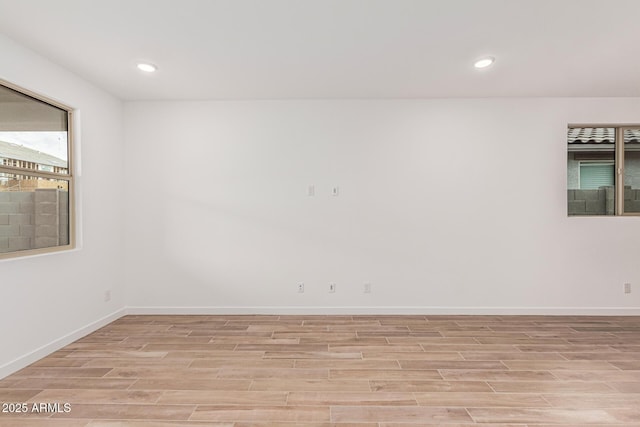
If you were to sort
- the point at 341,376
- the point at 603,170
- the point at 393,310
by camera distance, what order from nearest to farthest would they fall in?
1. the point at 341,376
2. the point at 393,310
3. the point at 603,170

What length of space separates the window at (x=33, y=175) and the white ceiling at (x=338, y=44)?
0.49 meters

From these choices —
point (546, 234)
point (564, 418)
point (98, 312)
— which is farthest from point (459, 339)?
point (98, 312)

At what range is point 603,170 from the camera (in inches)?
164

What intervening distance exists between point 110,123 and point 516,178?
470 centimetres

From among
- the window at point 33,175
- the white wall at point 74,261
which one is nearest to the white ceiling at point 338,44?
the white wall at point 74,261

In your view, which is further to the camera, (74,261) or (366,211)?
(366,211)

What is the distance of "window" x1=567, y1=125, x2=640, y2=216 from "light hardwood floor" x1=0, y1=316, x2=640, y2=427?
1.37m

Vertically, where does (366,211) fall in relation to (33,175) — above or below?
below

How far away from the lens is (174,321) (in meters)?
3.83

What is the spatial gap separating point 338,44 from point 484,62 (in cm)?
135

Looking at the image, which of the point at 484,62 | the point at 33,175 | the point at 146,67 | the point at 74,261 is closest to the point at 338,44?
the point at 484,62

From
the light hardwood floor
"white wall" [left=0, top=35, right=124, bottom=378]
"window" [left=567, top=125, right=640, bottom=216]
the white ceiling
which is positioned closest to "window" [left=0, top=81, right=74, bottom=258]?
"white wall" [left=0, top=35, right=124, bottom=378]

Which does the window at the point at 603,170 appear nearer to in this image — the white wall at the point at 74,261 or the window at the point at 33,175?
the white wall at the point at 74,261

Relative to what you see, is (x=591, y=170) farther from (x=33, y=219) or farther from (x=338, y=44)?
(x=33, y=219)
